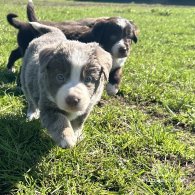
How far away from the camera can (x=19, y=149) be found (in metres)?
3.79

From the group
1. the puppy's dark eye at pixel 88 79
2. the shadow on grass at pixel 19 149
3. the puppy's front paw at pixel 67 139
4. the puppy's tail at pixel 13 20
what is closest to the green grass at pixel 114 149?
the shadow on grass at pixel 19 149

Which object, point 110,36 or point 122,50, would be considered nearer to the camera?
point 122,50

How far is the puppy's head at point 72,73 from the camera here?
11.6 ft

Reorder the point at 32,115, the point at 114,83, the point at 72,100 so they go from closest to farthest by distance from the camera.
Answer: the point at 72,100 < the point at 32,115 < the point at 114,83

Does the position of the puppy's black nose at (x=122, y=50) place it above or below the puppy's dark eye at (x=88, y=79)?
below

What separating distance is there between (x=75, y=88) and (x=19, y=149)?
2.76 ft

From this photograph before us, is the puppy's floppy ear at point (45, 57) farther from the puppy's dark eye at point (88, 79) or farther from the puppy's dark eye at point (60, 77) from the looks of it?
the puppy's dark eye at point (88, 79)

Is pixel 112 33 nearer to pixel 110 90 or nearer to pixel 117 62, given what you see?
pixel 117 62

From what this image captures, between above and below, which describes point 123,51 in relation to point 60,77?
below

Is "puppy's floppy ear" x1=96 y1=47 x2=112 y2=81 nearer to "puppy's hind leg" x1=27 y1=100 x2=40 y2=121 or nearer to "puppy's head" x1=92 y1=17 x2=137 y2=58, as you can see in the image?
"puppy's hind leg" x1=27 y1=100 x2=40 y2=121

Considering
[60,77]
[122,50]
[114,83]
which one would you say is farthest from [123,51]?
[60,77]

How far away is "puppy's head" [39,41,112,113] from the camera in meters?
3.55

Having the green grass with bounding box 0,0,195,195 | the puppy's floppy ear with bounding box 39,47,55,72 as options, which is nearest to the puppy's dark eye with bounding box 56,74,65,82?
the puppy's floppy ear with bounding box 39,47,55,72

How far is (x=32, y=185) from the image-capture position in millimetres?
3293
